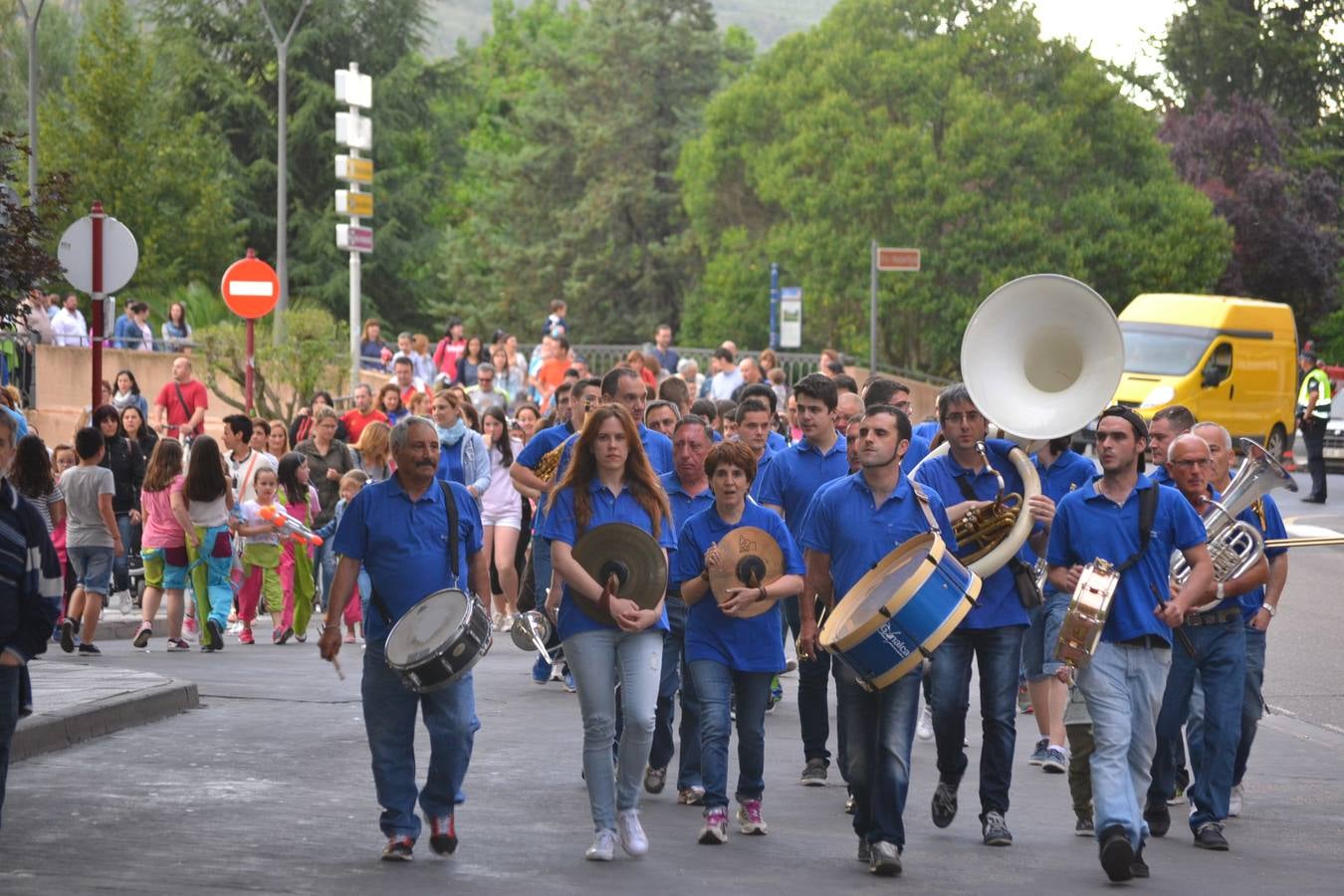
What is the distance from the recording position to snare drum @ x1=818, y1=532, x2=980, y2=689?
319 inches

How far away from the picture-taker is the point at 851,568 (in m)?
8.54

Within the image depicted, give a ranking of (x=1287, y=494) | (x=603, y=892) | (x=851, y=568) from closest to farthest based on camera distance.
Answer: (x=603, y=892)
(x=851, y=568)
(x=1287, y=494)

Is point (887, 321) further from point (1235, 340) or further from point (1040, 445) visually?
point (1040, 445)

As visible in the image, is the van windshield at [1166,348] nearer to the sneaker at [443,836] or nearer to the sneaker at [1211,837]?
the sneaker at [1211,837]

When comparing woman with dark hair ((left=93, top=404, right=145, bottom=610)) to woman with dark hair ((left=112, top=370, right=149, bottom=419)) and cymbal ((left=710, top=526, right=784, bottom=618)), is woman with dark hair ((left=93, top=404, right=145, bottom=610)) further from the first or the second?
cymbal ((left=710, top=526, right=784, bottom=618))

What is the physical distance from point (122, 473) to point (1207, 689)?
9.90 metres

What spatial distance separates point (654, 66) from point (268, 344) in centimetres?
3389

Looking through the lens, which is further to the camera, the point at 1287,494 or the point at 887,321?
the point at 887,321

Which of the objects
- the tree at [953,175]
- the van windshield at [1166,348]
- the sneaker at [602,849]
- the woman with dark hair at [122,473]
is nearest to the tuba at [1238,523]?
the sneaker at [602,849]

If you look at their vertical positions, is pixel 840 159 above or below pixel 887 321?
above

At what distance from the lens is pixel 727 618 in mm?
8906

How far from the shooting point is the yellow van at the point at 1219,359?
112 feet

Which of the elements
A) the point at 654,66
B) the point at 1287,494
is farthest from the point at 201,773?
the point at 654,66

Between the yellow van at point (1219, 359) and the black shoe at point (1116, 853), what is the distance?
25.9 meters
